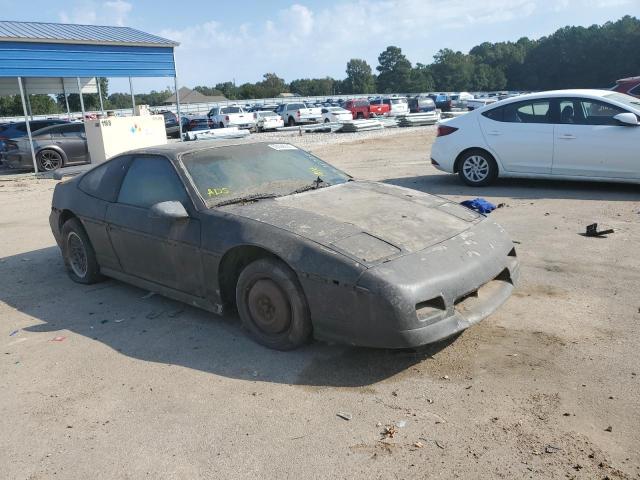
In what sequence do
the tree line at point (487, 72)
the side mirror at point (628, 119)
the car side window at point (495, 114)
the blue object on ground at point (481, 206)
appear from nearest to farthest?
the blue object on ground at point (481, 206) < the side mirror at point (628, 119) < the car side window at point (495, 114) < the tree line at point (487, 72)

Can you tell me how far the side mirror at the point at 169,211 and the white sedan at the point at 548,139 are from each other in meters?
6.54

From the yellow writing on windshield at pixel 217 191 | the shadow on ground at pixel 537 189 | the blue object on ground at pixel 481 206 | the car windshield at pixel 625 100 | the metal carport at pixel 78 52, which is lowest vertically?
the shadow on ground at pixel 537 189

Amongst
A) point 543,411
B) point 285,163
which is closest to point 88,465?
point 543,411

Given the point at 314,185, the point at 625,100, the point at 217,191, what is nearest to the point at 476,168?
the point at 625,100

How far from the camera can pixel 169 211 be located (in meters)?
4.32

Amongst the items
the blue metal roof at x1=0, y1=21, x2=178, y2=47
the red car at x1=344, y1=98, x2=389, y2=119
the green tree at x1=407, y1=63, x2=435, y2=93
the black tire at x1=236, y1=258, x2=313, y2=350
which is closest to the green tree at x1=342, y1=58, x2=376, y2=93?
the green tree at x1=407, y1=63, x2=435, y2=93

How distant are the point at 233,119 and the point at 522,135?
2546 cm

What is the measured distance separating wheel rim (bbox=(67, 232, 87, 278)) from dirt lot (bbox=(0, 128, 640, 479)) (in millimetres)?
359

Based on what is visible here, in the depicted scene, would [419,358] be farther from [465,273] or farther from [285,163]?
[285,163]

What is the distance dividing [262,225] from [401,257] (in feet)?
3.43

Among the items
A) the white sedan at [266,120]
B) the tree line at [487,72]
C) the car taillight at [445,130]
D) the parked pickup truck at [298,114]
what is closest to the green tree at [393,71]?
the tree line at [487,72]

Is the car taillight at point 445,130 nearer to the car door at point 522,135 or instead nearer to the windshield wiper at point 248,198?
the car door at point 522,135

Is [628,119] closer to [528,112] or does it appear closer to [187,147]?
[528,112]

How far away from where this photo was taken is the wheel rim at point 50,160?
17141 mm
